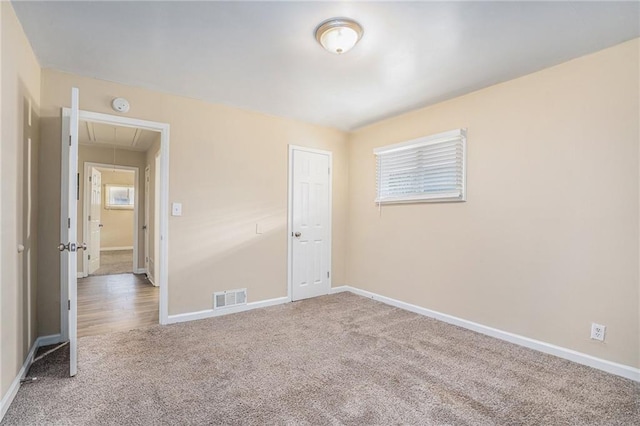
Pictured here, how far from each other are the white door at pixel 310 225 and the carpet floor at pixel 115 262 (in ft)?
13.8

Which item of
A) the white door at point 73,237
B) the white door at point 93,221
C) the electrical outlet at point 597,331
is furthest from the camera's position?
the white door at point 93,221

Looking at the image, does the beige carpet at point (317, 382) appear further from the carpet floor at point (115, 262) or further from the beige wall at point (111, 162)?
the carpet floor at point (115, 262)

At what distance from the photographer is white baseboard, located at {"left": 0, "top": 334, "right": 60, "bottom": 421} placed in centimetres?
182

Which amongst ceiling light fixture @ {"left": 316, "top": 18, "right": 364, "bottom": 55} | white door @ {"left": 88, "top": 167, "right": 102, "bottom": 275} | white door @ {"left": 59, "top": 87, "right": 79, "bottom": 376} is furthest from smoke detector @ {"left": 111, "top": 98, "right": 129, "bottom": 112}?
white door @ {"left": 88, "top": 167, "right": 102, "bottom": 275}

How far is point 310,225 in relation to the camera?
14.7 feet

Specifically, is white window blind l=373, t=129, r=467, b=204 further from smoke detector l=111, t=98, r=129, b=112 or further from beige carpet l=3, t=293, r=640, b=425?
smoke detector l=111, t=98, r=129, b=112

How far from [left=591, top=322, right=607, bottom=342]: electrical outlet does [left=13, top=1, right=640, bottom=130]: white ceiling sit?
2.10 m

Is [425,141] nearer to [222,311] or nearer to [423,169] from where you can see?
[423,169]

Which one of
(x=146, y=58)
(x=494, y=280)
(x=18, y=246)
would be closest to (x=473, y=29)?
(x=494, y=280)

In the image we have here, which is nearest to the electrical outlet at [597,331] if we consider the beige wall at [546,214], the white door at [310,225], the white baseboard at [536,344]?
the beige wall at [546,214]

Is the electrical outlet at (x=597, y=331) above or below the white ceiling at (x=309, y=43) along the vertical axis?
below

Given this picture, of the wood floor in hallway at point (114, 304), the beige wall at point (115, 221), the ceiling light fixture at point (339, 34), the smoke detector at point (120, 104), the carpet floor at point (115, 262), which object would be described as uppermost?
the ceiling light fixture at point (339, 34)

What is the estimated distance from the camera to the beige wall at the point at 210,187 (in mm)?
2838

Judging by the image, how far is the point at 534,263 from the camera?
109 inches
